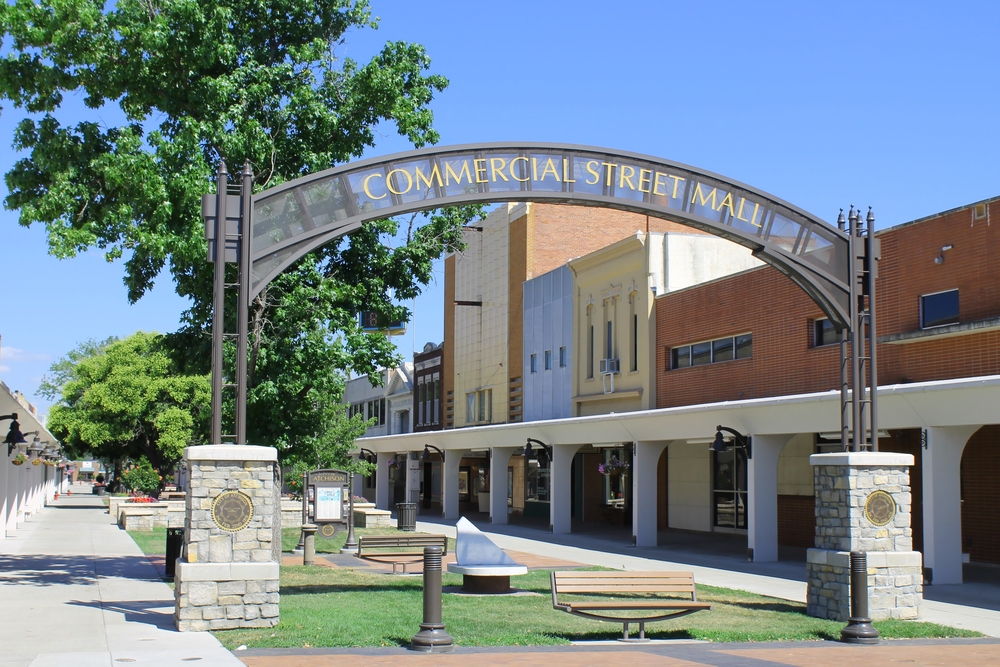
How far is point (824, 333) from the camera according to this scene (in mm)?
23625

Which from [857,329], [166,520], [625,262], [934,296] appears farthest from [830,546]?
[166,520]

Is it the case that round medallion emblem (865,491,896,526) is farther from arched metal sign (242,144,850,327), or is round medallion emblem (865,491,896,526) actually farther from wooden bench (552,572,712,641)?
wooden bench (552,572,712,641)

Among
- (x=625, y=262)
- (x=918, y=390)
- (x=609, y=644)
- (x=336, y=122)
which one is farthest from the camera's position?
(x=625, y=262)

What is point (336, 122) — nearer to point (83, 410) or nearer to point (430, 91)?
point (430, 91)

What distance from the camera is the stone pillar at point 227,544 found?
38.4ft

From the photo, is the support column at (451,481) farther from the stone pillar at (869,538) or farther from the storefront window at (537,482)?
the stone pillar at (869,538)

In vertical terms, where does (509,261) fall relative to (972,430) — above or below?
above

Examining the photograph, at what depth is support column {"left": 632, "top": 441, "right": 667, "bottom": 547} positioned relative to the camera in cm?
2603

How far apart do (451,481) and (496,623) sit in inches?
1094

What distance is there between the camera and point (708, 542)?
89.4 feet

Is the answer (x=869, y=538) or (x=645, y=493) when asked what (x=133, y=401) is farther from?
(x=869, y=538)

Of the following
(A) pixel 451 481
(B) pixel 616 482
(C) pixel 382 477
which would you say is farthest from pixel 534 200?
(C) pixel 382 477

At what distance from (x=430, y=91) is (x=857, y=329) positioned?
10048 mm

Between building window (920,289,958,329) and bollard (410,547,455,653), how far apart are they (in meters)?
13.0
